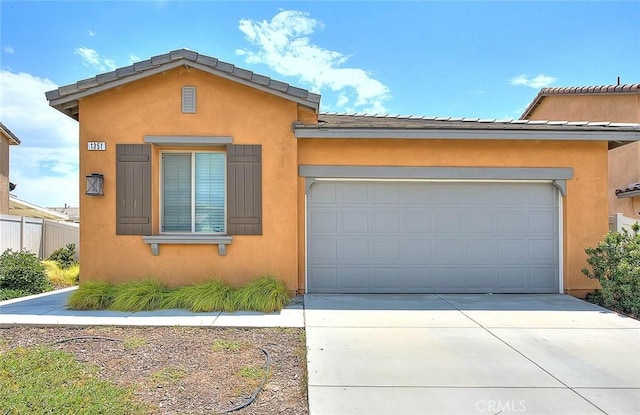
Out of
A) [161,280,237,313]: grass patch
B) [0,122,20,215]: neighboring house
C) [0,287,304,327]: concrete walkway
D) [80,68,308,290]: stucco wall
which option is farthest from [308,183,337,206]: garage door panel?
[0,122,20,215]: neighboring house

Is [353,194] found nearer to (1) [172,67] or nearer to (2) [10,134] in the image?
(1) [172,67]

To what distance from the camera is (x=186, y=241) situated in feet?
24.3

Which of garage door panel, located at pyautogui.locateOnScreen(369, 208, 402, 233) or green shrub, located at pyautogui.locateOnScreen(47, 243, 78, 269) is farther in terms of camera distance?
green shrub, located at pyautogui.locateOnScreen(47, 243, 78, 269)

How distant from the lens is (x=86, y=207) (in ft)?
24.5

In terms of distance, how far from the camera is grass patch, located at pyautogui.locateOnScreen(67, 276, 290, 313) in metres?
6.71

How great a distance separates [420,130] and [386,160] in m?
0.91

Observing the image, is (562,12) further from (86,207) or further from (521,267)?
(86,207)

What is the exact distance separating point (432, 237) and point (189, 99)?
5.66 meters

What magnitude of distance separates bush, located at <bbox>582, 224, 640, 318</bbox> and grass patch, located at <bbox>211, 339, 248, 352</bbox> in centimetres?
660

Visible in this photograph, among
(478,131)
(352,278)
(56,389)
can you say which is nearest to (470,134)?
(478,131)

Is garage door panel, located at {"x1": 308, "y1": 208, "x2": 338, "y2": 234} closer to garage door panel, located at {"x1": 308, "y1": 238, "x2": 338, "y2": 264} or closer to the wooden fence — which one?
garage door panel, located at {"x1": 308, "y1": 238, "x2": 338, "y2": 264}

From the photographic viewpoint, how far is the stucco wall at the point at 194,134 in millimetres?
7492

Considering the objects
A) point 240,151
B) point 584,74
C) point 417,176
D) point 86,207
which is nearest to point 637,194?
point 584,74

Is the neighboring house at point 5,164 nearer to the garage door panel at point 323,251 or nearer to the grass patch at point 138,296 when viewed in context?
the grass patch at point 138,296
